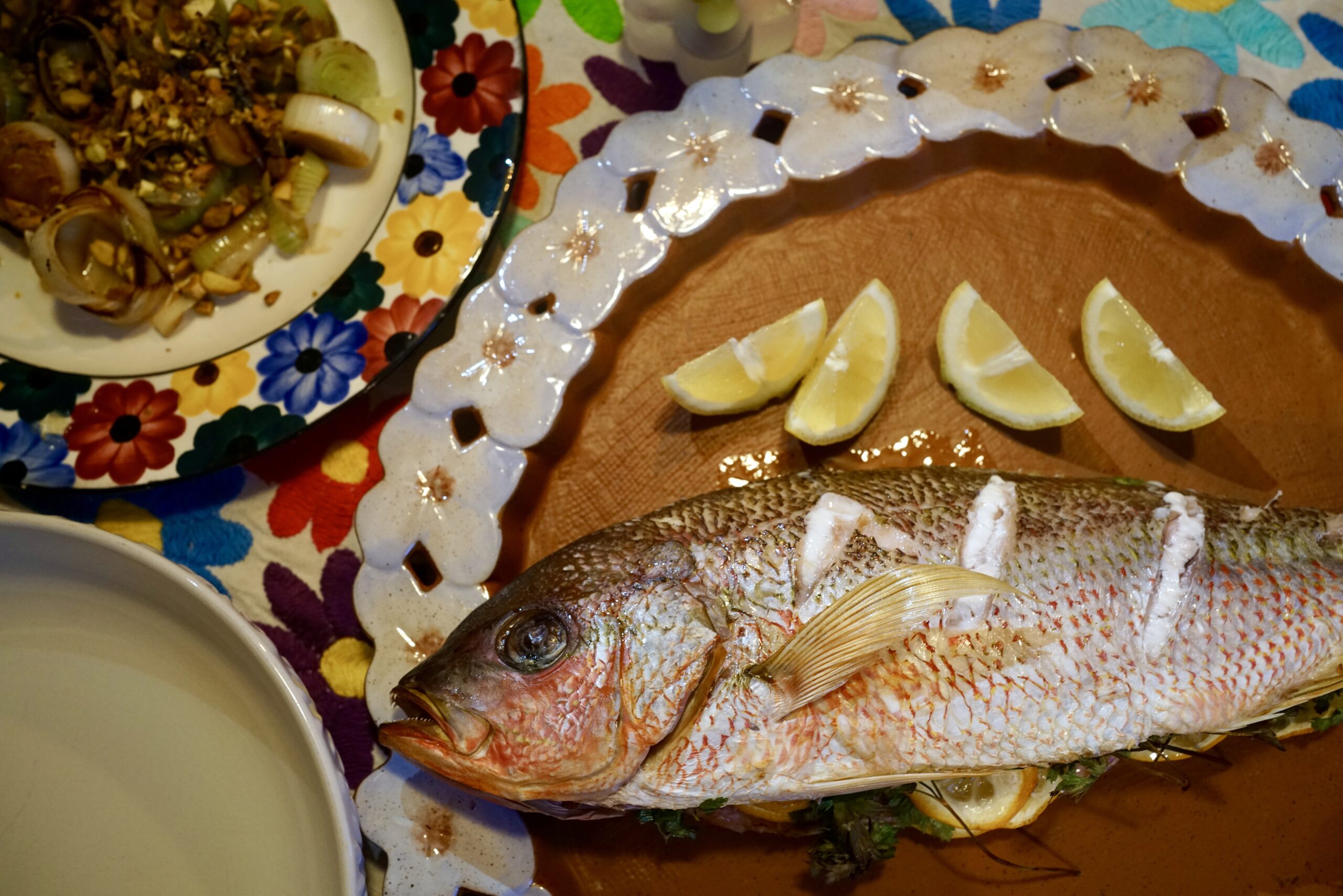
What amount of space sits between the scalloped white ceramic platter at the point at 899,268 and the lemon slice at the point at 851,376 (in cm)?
10

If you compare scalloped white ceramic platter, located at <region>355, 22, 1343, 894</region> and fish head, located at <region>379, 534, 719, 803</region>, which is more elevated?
scalloped white ceramic platter, located at <region>355, 22, 1343, 894</region>

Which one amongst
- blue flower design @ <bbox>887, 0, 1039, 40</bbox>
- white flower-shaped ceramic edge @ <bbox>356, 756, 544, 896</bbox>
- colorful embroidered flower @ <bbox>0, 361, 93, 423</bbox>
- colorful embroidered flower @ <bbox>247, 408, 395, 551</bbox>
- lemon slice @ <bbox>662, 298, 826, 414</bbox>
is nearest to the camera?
white flower-shaped ceramic edge @ <bbox>356, 756, 544, 896</bbox>

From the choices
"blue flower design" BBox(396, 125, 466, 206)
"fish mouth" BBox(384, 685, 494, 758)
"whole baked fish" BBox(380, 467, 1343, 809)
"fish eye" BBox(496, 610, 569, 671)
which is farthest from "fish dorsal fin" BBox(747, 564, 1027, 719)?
"blue flower design" BBox(396, 125, 466, 206)

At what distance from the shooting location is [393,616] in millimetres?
1902

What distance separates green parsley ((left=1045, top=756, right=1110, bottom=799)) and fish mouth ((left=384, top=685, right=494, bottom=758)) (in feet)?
3.81

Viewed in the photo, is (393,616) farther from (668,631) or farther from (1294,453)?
(1294,453)

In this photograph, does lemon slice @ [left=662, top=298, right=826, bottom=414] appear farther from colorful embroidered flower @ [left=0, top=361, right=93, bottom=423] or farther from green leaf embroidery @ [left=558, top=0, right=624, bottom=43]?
colorful embroidered flower @ [left=0, top=361, right=93, bottom=423]

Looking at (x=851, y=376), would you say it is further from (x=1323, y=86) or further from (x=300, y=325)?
(x=1323, y=86)

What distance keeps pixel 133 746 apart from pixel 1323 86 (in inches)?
126

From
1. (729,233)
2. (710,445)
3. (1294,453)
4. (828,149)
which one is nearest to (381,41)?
(729,233)

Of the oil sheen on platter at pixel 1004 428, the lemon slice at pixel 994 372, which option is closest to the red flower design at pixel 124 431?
the oil sheen on platter at pixel 1004 428

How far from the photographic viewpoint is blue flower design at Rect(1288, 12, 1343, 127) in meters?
2.19

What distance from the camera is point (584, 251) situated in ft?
6.57

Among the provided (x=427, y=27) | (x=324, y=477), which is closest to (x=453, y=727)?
(x=324, y=477)
